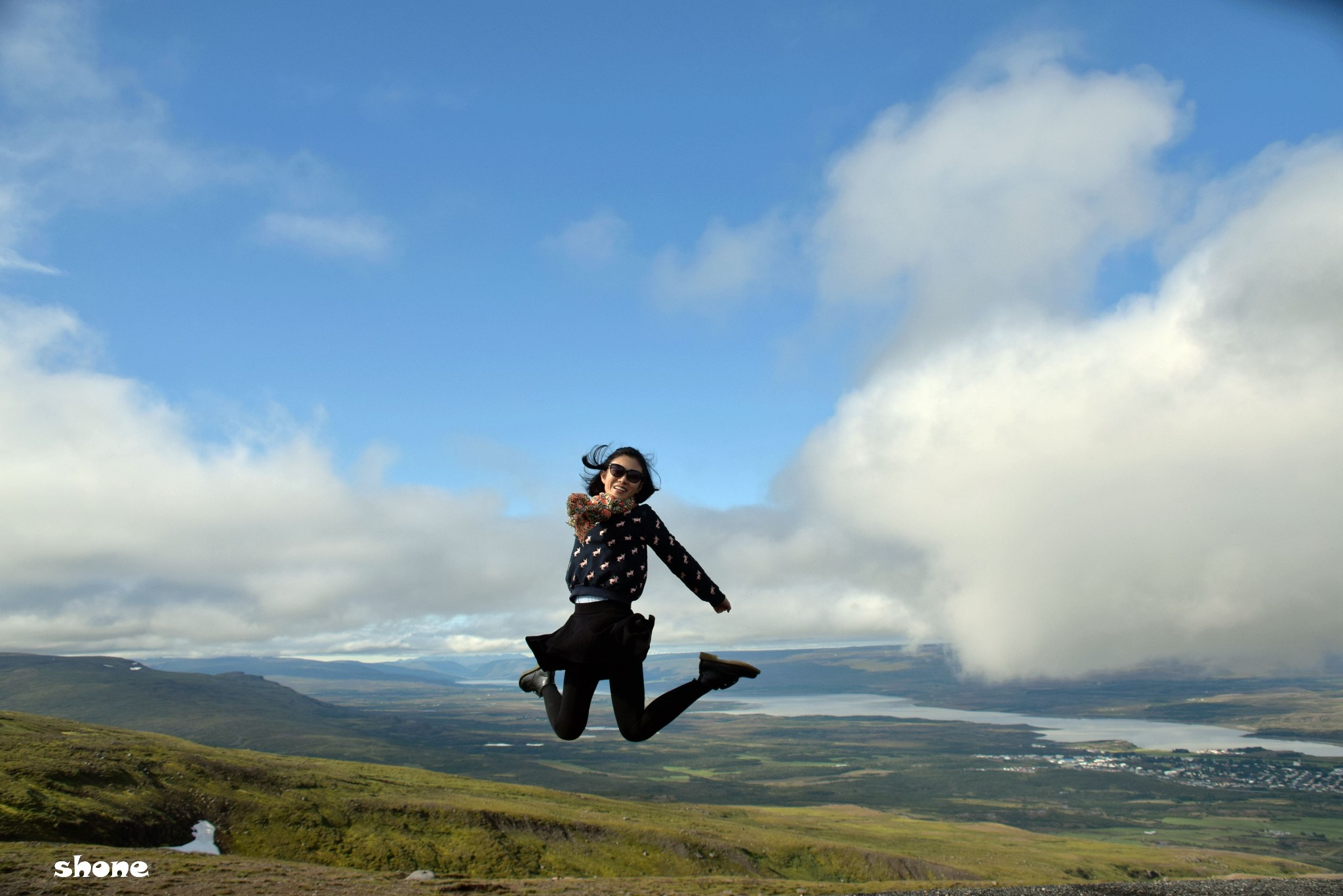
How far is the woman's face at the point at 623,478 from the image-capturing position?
10984 mm

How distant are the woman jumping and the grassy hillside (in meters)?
76.3

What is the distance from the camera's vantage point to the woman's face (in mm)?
10984

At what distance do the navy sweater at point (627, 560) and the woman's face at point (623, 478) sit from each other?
273 mm

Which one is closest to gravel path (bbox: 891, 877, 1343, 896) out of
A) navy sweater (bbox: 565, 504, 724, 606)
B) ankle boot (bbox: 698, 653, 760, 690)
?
ankle boot (bbox: 698, 653, 760, 690)

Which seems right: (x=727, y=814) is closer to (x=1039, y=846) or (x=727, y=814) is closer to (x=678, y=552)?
(x=1039, y=846)

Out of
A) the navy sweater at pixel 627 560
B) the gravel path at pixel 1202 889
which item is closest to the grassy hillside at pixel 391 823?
the gravel path at pixel 1202 889

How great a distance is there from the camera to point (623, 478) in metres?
11.0

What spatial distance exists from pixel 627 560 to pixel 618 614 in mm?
750

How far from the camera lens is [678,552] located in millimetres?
11133

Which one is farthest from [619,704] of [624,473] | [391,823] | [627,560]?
[391,823]

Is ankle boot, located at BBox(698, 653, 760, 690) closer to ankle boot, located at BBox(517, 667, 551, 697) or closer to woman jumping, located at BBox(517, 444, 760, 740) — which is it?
woman jumping, located at BBox(517, 444, 760, 740)

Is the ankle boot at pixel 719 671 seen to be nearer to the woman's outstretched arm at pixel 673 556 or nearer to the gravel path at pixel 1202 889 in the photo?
the woman's outstretched arm at pixel 673 556

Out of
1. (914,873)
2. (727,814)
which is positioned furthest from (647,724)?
(727,814)

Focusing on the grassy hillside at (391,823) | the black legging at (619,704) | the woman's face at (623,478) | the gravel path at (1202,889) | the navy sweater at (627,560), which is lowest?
the grassy hillside at (391,823)
